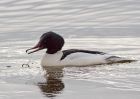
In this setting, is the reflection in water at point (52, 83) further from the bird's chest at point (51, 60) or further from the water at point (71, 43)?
the bird's chest at point (51, 60)

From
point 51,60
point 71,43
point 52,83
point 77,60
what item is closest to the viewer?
point 52,83

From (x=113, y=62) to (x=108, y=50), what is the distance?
4.19 ft

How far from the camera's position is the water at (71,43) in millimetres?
10303

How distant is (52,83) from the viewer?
36.5 ft

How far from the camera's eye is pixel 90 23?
1788cm

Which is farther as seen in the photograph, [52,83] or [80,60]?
[80,60]

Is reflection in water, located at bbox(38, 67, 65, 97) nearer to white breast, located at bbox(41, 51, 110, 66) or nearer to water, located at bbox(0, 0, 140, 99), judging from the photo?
water, located at bbox(0, 0, 140, 99)

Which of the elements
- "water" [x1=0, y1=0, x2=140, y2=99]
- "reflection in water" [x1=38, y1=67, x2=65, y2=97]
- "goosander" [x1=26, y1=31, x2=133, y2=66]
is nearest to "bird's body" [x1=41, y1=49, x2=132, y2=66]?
"goosander" [x1=26, y1=31, x2=133, y2=66]

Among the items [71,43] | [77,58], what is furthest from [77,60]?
[71,43]

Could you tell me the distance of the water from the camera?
1030cm

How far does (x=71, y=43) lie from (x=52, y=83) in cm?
449

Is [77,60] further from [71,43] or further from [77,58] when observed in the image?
[71,43]

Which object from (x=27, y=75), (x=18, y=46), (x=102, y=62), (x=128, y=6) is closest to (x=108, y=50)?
(x=102, y=62)

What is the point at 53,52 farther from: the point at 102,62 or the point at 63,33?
the point at 63,33
